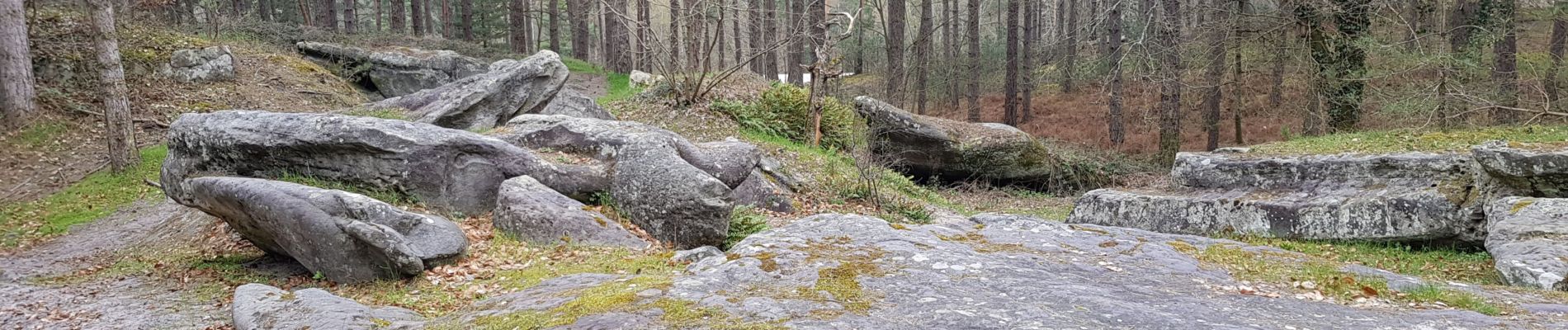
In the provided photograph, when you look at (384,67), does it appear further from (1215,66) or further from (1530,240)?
(1530,240)

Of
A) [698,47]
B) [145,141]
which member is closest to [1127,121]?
[698,47]

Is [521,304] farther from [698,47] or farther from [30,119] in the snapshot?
[30,119]

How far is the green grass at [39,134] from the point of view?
44.0ft

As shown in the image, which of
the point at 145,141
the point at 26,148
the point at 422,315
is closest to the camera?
the point at 422,315

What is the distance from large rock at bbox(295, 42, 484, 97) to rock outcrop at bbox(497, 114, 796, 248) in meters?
11.8

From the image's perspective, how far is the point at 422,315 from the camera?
17.8 feet

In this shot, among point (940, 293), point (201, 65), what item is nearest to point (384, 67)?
point (201, 65)

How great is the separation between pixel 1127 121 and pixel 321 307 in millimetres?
26795

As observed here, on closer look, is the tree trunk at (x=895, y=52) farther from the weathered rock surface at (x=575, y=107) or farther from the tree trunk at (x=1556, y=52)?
the tree trunk at (x=1556, y=52)

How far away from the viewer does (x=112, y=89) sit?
1230 cm

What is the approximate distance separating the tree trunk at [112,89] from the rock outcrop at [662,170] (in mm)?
6336

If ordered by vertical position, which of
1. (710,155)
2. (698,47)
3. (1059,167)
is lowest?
(1059,167)

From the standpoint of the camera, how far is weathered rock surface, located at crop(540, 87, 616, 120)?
54.4 feet

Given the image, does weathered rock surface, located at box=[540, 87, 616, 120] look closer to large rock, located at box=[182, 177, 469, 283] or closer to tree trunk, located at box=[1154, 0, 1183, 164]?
large rock, located at box=[182, 177, 469, 283]
